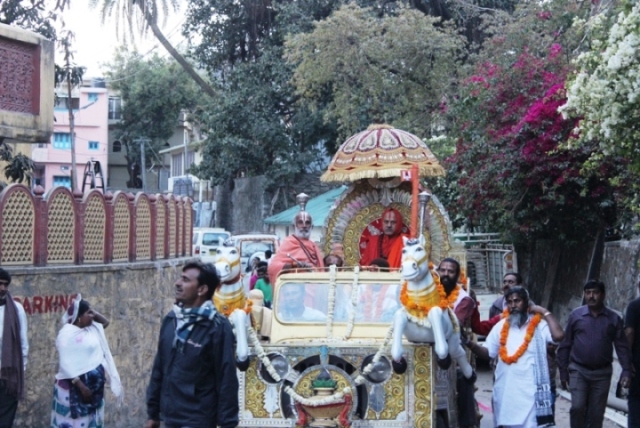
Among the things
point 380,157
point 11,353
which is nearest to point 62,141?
point 380,157

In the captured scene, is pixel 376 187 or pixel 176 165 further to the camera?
pixel 176 165

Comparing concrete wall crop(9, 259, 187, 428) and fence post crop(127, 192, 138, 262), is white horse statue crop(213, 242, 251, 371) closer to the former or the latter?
concrete wall crop(9, 259, 187, 428)

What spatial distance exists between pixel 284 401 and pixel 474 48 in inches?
915

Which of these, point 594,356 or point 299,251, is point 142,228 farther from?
point 594,356

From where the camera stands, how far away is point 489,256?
81.8 ft

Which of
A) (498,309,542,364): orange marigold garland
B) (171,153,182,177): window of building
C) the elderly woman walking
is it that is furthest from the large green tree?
(171,153,182,177): window of building

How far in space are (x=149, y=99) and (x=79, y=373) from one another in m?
46.3

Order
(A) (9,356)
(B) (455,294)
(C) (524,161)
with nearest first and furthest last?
1. (A) (9,356)
2. (B) (455,294)
3. (C) (524,161)

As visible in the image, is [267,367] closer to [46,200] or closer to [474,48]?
[46,200]

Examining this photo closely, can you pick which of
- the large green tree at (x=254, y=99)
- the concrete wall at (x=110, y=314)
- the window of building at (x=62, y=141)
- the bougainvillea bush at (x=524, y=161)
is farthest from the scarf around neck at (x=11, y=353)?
the window of building at (x=62, y=141)

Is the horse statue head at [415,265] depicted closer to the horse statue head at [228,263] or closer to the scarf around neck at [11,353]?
the horse statue head at [228,263]

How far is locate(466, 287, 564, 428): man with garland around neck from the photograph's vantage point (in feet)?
28.1

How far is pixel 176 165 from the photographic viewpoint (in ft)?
207

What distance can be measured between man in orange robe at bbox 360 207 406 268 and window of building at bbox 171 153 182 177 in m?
49.2
